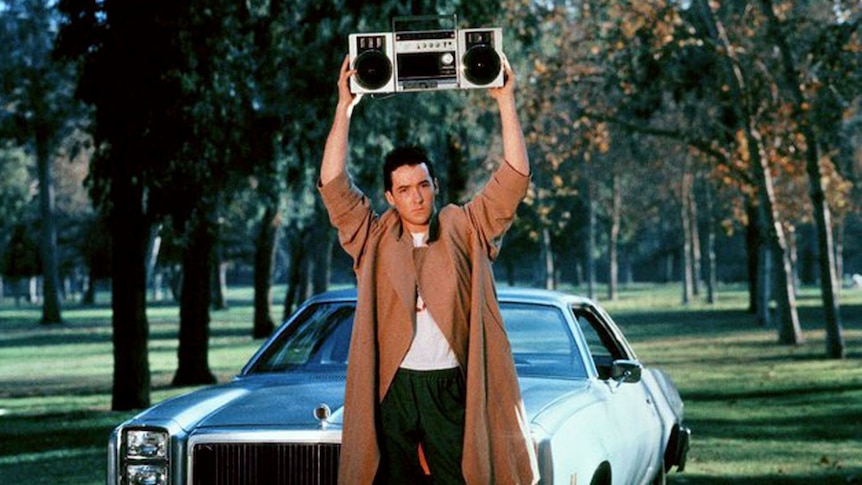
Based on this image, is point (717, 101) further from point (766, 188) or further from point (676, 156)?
point (676, 156)

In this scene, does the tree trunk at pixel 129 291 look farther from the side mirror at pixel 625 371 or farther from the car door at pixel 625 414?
the side mirror at pixel 625 371

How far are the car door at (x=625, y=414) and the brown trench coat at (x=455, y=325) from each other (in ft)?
6.55

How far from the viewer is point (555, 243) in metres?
85.0

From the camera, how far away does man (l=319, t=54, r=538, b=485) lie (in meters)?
5.07

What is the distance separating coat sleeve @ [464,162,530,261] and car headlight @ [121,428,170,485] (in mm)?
1688

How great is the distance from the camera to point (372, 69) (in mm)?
5270

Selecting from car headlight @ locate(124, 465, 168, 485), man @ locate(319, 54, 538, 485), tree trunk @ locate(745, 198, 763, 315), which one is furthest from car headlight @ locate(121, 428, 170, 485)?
tree trunk @ locate(745, 198, 763, 315)

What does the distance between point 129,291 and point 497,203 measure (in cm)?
1295

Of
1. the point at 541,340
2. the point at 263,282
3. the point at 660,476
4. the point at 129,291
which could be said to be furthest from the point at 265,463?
the point at 263,282

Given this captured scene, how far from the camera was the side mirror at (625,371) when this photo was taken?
730cm

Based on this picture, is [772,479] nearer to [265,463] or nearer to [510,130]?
[265,463]

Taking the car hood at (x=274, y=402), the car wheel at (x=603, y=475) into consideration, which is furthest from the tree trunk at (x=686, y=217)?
the car hood at (x=274, y=402)

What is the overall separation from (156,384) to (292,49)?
5914mm

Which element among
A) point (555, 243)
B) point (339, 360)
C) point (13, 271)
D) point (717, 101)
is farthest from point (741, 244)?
point (339, 360)
